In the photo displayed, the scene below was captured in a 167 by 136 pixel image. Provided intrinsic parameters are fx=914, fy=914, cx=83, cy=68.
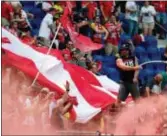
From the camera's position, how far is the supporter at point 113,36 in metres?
19.9

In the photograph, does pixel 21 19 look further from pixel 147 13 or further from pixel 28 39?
pixel 147 13

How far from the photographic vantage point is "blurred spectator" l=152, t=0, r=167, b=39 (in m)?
21.9

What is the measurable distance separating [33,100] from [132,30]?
20.8 feet

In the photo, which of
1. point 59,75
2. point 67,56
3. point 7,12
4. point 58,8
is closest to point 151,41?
point 58,8

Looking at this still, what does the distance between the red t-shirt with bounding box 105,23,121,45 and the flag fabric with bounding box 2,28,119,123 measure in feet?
9.19

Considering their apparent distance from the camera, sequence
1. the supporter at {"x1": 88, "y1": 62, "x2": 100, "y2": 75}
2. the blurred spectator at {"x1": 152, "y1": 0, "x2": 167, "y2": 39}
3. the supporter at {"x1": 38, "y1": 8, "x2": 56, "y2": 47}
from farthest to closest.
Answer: the blurred spectator at {"x1": 152, "y1": 0, "x2": 167, "y2": 39}, the supporter at {"x1": 38, "y1": 8, "x2": 56, "y2": 47}, the supporter at {"x1": 88, "y1": 62, "x2": 100, "y2": 75}

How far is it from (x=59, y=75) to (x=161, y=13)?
19.0 ft

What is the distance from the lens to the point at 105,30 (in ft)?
65.9

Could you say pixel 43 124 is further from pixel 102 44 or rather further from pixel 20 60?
pixel 102 44

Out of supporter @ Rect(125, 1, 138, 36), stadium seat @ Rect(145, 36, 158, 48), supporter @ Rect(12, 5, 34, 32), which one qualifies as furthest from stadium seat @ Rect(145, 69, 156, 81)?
supporter @ Rect(12, 5, 34, 32)

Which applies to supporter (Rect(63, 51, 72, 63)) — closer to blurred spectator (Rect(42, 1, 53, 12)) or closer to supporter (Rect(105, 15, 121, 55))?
supporter (Rect(105, 15, 121, 55))

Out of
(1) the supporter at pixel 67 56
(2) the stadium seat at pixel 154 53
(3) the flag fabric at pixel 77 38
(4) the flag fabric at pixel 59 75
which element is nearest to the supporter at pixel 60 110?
(4) the flag fabric at pixel 59 75

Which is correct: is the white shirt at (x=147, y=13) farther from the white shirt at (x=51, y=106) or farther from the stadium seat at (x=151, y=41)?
the white shirt at (x=51, y=106)

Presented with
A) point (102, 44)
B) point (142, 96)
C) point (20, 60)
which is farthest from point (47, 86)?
point (102, 44)
